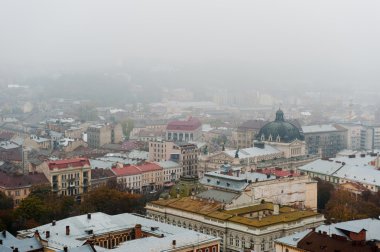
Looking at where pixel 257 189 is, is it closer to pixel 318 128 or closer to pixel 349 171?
pixel 349 171

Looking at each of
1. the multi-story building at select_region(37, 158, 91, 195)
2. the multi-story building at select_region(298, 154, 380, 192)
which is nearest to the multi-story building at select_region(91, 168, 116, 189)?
the multi-story building at select_region(37, 158, 91, 195)

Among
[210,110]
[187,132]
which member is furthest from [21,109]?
[187,132]

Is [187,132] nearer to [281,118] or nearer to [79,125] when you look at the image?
[79,125]

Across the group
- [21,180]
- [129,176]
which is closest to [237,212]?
[21,180]

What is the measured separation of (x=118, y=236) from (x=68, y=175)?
2552 cm

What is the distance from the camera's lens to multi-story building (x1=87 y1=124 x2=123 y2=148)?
114 m

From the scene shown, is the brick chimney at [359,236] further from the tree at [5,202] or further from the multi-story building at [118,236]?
the tree at [5,202]

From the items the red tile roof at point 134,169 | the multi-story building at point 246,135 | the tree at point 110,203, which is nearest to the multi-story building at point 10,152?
the red tile roof at point 134,169

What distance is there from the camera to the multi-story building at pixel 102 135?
114 meters

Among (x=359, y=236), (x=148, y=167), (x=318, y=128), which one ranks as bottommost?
(x=148, y=167)

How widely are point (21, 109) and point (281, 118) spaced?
359 ft

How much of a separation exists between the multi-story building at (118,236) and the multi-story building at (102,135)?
221 ft

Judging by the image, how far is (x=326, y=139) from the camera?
374ft

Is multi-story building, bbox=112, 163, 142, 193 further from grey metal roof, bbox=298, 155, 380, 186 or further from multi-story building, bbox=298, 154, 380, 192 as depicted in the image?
grey metal roof, bbox=298, 155, 380, 186
